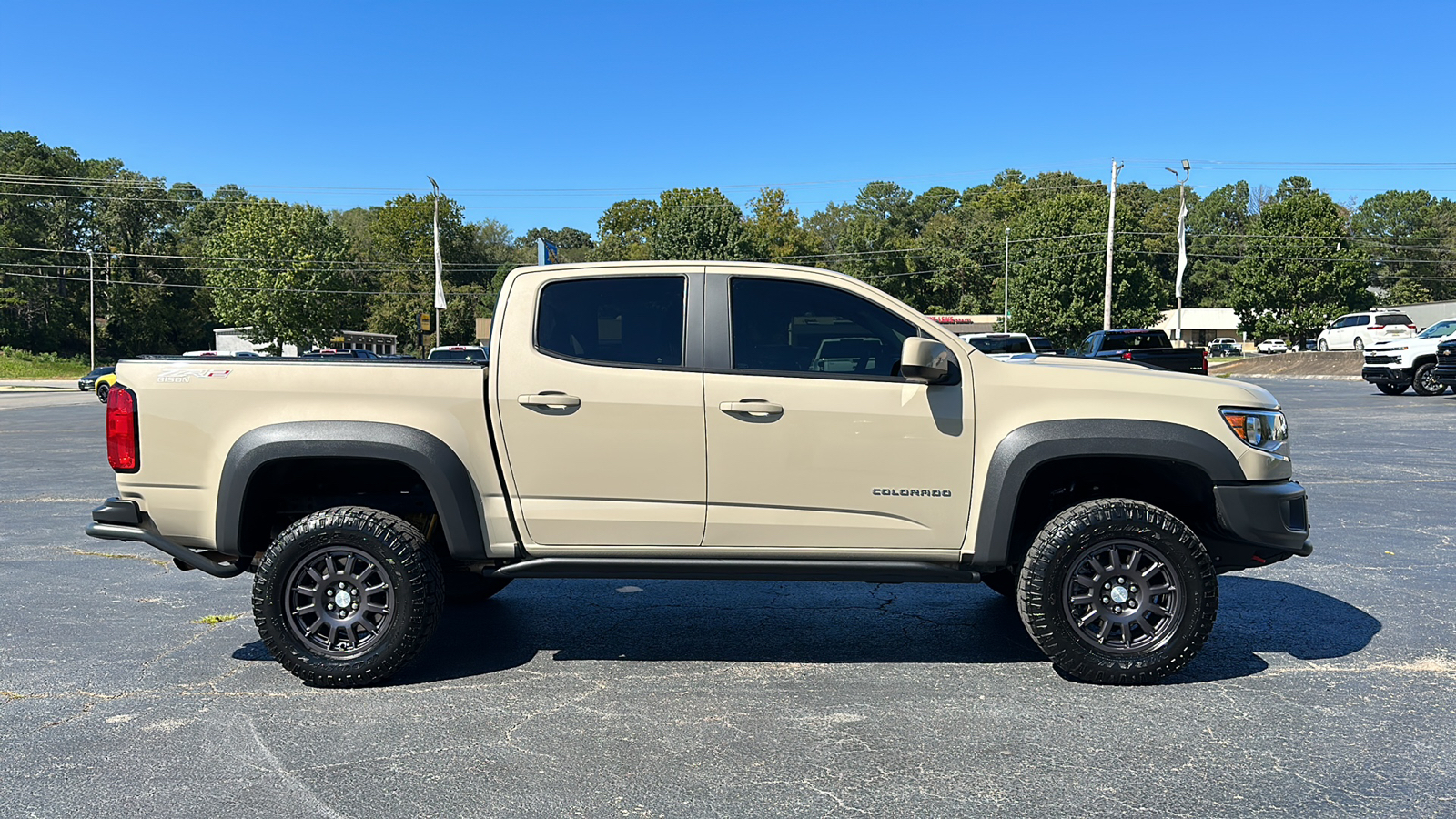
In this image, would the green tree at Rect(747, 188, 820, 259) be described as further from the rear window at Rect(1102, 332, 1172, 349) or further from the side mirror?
the side mirror

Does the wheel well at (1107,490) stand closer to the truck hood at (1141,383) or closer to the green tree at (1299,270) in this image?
the truck hood at (1141,383)

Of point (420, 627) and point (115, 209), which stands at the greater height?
point (115, 209)

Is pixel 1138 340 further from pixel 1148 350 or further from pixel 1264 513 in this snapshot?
pixel 1264 513

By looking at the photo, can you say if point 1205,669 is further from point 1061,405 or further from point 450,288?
point 450,288

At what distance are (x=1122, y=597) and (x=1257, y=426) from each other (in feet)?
3.24

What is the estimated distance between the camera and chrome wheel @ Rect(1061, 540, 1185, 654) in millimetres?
4320

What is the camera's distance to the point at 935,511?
170 inches

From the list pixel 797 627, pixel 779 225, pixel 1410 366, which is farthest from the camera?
pixel 779 225

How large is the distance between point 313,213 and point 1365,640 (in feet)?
241

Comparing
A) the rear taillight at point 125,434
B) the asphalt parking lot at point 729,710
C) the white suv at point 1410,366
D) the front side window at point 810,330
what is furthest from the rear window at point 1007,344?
the rear taillight at point 125,434

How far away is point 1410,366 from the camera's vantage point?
73.5 feet

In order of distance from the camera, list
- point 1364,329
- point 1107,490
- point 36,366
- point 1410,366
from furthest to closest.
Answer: point 36,366
point 1364,329
point 1410,366
point 1107,490

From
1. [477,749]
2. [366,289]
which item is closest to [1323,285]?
[477,749]

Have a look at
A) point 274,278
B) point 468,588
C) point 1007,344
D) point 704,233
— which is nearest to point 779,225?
point 704,233
